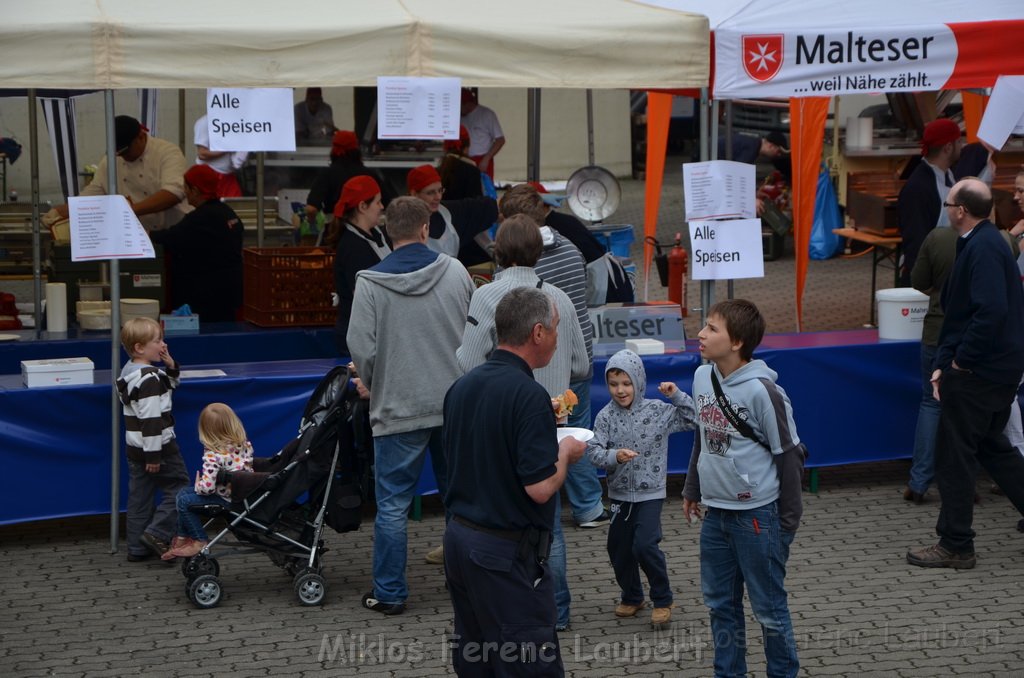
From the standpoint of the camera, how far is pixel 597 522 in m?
6.84

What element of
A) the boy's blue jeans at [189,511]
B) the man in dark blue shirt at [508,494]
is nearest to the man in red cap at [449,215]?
the boy's blue jeans at [189,511]

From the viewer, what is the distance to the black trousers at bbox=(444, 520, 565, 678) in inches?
143

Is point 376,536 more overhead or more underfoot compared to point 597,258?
more underfoot

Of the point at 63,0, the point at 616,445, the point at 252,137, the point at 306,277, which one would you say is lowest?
the point at 616,445

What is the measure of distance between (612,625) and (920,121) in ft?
33.2

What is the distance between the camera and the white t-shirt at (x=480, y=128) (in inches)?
479

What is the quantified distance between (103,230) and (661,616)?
3.16 metres

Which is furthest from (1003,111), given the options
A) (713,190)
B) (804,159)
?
(713,190)

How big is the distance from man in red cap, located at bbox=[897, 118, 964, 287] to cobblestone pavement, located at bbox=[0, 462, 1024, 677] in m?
2.43

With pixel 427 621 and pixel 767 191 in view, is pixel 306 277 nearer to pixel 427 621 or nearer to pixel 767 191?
pixel 427 621

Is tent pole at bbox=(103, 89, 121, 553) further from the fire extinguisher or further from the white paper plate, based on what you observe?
the fire extinguisher

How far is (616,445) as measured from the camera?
17.4ft

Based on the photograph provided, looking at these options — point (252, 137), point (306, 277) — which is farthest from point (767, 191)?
point (252, 137)

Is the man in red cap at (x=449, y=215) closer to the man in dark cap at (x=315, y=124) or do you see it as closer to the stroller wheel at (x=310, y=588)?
the stroller wheel at (x=310, y=588)
